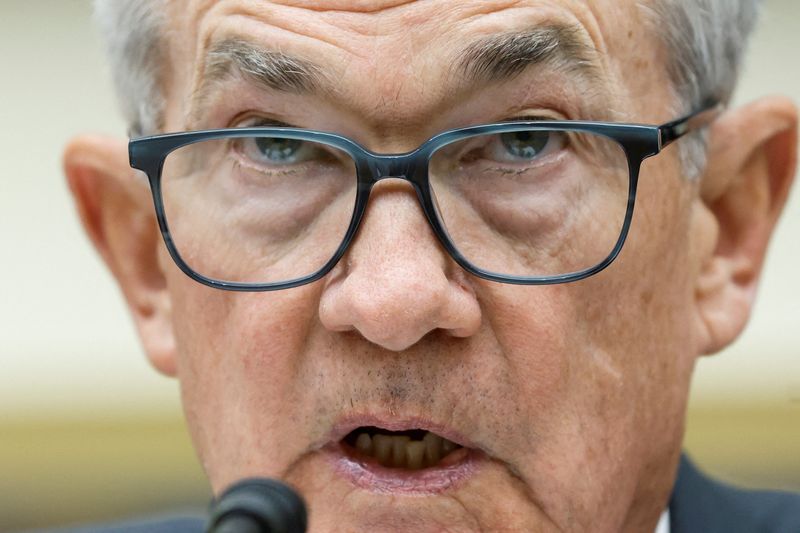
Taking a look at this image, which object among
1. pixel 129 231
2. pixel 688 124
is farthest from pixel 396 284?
pixel 129 231

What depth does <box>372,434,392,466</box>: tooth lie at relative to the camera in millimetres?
2006

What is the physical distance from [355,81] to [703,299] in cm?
86

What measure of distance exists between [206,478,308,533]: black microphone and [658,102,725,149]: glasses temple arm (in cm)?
101

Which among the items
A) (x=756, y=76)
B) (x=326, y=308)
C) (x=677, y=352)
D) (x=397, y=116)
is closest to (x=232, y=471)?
(x=326, y=308)

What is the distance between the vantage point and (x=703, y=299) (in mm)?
2348

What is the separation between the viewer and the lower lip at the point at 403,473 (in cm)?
194

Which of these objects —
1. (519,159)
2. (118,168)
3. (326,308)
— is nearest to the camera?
(326,308)

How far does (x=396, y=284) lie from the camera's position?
1.84 meters

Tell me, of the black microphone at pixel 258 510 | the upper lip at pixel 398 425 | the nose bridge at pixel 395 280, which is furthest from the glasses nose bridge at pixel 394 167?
the black microphone at pixel 258 510

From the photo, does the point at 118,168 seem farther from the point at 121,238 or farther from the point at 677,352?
the point at 677,352

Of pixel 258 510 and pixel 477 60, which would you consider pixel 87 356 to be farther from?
pixel 258 510

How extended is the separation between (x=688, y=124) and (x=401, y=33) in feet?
1.91

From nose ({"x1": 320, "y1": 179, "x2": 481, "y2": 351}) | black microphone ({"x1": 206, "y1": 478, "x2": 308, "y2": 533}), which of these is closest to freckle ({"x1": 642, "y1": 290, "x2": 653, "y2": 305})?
nose ({"x1": 320, "y1": 179, "x2": 481, "y2": 351})

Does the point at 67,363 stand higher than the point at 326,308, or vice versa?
the point at 326,308
